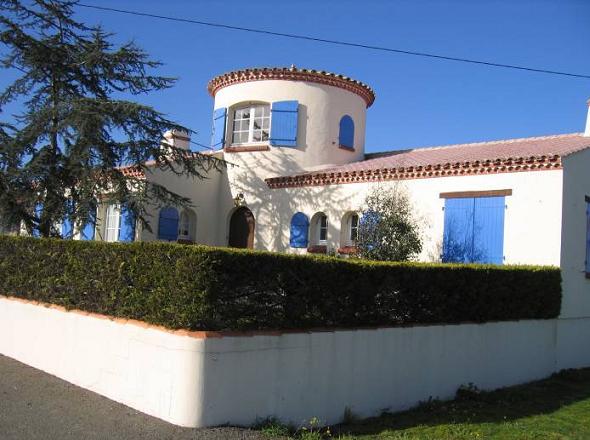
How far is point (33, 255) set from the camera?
981cm

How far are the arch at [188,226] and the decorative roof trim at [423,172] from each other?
2.70 m

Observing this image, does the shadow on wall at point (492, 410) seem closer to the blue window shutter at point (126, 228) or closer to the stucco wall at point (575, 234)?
the stucco wall at point (575, 234)

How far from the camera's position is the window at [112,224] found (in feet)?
57.3

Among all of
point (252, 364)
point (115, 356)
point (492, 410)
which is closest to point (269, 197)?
point (492, 410)

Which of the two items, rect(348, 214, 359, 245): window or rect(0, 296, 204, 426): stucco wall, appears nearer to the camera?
rect(0, 296, 204, 426): stucco wall

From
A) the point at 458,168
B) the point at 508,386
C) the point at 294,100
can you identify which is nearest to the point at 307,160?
the point at 294,100

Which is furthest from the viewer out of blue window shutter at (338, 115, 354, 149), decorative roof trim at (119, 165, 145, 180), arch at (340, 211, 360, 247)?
blue window shutter at (338, 115, 354, 149)

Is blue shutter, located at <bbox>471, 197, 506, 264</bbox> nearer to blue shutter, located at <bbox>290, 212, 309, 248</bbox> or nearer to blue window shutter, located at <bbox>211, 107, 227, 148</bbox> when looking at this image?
blue shutter, located at <bbox>290, 212, 309, 248</bbox>

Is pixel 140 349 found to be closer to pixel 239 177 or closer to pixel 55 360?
pixel 55 360

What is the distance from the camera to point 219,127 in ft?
62.5

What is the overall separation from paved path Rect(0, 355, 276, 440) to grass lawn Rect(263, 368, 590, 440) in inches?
39.2

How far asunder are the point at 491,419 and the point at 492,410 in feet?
2.06

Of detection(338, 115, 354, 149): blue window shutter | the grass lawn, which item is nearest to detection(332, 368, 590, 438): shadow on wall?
the grass lawn

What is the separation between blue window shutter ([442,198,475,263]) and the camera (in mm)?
13266
